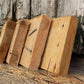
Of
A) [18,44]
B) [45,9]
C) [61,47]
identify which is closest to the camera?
[61,47]

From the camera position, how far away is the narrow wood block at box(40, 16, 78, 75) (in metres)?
1.06

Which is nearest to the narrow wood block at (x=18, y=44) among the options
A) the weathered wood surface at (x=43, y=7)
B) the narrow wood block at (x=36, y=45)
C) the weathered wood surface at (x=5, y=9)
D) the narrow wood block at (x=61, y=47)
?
the narrow wood block at (x=36, y=45)

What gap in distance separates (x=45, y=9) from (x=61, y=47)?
35.9 inches

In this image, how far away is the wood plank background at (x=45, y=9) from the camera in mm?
1513

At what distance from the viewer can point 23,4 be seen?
1.91 meters

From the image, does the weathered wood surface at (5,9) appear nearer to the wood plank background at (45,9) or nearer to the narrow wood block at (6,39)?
the wood plank background at (45,9)

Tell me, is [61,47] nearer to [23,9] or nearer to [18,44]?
[18,44]

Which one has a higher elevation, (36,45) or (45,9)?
(45,9)

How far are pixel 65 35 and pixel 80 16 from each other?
1.79 feet

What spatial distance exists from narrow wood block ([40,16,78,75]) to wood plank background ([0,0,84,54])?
443 millimetres

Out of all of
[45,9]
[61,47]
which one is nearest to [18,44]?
[61,47]

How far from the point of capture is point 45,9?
5.82ft

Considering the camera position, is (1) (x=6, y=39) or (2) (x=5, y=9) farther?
(2) (x=5, y=9)

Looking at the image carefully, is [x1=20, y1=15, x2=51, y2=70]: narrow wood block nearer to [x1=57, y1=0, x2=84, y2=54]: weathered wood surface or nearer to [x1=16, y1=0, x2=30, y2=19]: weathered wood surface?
[x1=57, y1=0, x2=84, y2=54]: weathered wood surface
